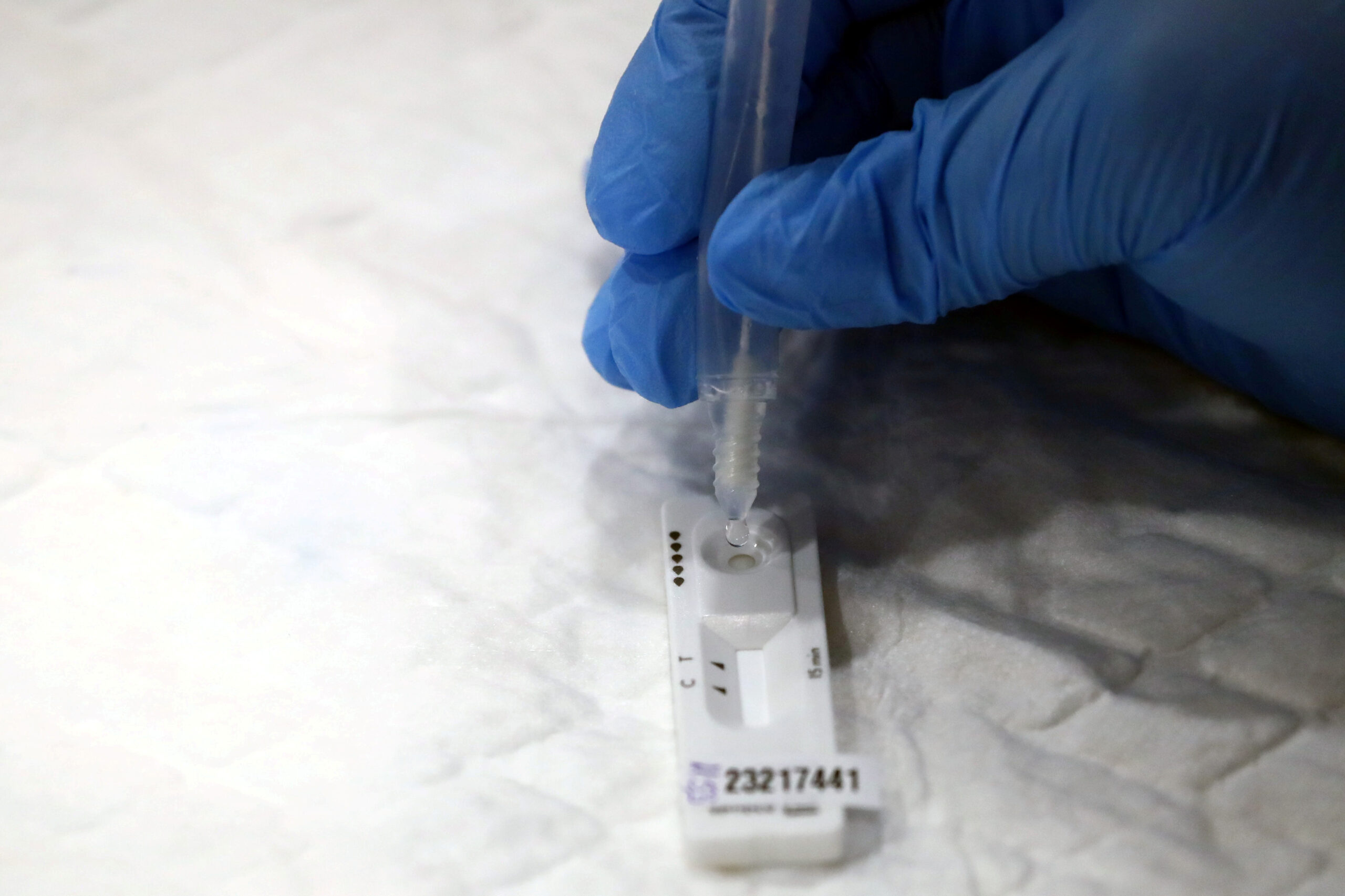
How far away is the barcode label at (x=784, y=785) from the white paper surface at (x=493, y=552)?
32 millimetres

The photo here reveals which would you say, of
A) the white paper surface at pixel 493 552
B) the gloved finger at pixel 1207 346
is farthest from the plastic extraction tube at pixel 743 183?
the gloved finger at pixel 1207 346

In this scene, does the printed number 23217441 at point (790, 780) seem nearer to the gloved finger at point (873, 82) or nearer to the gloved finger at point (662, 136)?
the gloved finger at point (662, 136)

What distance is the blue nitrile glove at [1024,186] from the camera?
0.77 m

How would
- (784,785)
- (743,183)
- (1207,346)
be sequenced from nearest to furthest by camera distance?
1. (784,785)
2. (743,183)
3. (1207,346)

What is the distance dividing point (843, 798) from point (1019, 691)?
0.16 meters

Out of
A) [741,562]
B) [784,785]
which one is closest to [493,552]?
[741,562]

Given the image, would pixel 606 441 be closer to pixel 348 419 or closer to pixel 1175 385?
pixel 348 419

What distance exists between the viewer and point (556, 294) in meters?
1.13

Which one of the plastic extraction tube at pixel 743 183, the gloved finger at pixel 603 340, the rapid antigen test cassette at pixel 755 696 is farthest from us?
the gloved finger at pixel 603 340

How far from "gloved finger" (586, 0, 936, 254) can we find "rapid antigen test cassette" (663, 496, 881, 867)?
0.75 feet

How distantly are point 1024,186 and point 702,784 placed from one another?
0.46 metres

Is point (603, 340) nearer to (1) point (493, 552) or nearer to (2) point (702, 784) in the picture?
(1) point (493, 552)

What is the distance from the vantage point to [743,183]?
0.91m

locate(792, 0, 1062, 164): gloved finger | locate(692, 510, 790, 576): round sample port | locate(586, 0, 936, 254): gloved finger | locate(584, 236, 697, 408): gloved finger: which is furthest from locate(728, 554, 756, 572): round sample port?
locate(792, 0, 1062, 164): gloved finger
